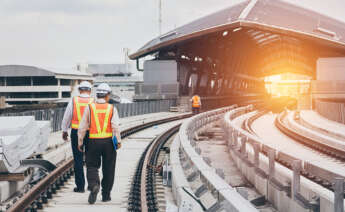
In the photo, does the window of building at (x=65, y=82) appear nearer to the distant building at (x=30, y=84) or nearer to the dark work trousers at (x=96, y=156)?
the distant building at (x=30, y=84)

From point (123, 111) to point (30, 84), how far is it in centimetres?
7085

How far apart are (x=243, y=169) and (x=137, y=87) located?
46.9 m

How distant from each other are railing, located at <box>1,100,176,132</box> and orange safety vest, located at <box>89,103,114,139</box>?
44.2 ft

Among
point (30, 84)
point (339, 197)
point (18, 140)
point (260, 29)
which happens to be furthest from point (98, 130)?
point (30, 84)

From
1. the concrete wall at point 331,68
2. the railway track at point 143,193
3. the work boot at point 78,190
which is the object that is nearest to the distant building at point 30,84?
the concrete wall at point 331,68

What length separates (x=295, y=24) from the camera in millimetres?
56031

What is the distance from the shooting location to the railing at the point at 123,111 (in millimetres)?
21770

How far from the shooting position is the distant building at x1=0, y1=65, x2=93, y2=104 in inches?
3994

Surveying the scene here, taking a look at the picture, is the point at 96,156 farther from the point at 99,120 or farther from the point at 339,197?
the point at 339,197

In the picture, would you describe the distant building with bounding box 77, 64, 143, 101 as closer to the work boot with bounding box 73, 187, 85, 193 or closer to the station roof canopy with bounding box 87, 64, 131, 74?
the station roof canopy with bounding box 87, 64, 131, 74

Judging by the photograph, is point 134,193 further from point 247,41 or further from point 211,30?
point 247,41

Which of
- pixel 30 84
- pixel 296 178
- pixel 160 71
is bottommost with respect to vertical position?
pixel 296 178

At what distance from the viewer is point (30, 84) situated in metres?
104

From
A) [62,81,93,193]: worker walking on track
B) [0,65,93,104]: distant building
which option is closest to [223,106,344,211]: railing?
[62,81,93,193]: worker walking on track
